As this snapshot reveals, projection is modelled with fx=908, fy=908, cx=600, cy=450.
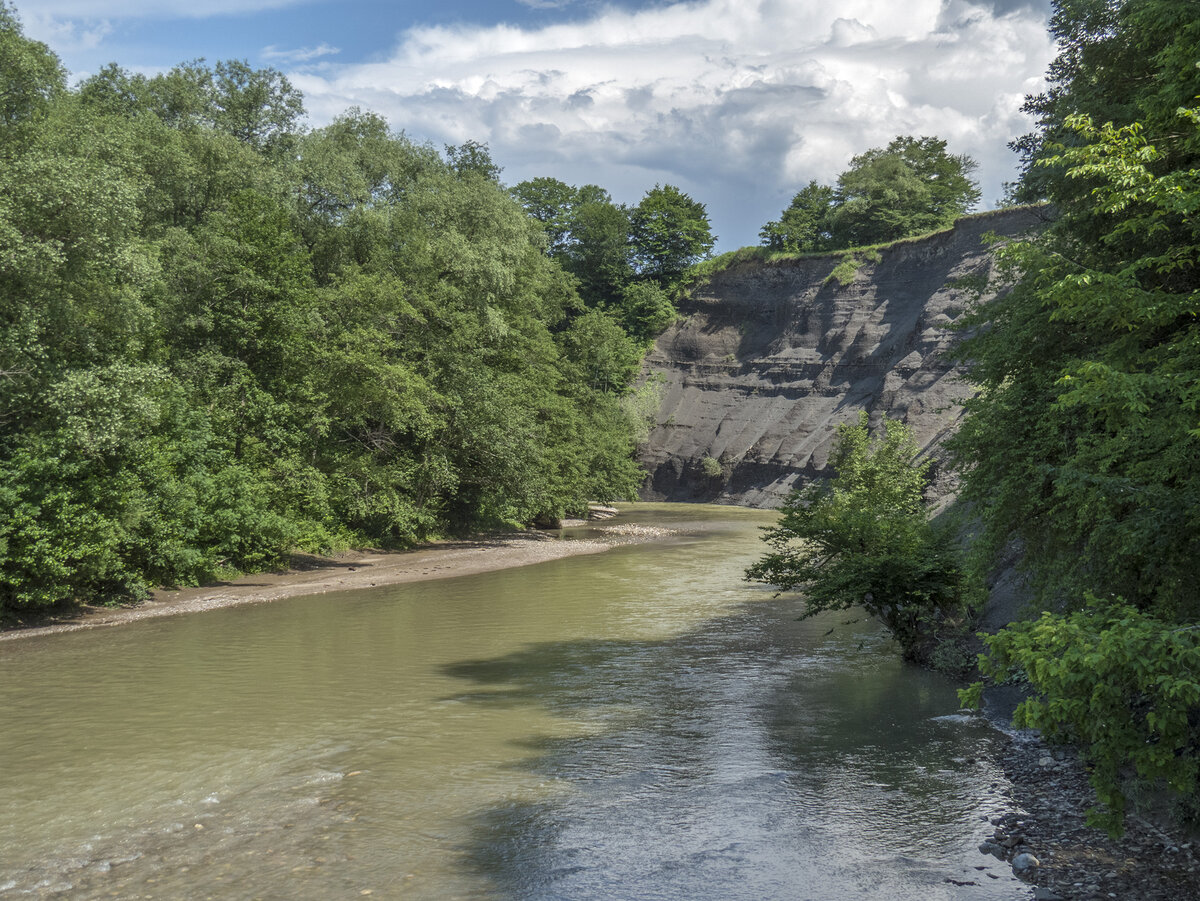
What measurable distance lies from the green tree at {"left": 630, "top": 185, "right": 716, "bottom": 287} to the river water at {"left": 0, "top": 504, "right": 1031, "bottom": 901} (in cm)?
6246

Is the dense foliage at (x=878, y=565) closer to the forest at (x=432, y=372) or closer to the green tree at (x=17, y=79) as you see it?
the forest at (x=432, y=372)

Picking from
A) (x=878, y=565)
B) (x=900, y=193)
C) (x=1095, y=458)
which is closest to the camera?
(x=1095, y=458)

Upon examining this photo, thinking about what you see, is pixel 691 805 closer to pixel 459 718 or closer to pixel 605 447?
pixel 459 718

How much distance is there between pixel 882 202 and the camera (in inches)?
2657

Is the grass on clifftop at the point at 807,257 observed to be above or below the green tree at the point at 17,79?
above

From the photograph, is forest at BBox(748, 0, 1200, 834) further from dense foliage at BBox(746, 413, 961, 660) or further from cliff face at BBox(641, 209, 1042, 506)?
cliff face at BBox(641, 209, 1042, 506)

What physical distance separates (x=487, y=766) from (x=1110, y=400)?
27.2 feet

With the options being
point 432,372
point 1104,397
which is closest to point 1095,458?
point 1104,397

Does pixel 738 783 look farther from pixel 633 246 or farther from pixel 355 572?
pixel 633 246

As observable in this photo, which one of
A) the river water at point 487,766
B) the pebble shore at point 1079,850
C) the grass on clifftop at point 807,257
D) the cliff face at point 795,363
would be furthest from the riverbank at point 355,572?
the grass on clifftop at point 807,257

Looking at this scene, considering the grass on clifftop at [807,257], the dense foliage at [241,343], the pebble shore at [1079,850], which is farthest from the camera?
the grass on clifftop at [807,257]

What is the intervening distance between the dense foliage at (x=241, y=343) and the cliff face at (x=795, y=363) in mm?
20174

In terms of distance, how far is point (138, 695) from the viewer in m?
14.9

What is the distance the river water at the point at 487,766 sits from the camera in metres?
8.58
